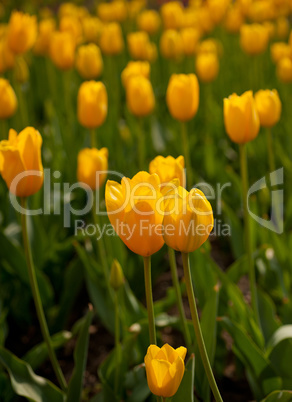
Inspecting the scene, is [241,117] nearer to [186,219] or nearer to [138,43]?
[186,219]

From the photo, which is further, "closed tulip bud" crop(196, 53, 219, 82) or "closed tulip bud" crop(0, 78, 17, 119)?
"closed tulip bud" crop(196, 53, 219, 82)

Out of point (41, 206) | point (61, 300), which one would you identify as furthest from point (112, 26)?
point (61, 300)

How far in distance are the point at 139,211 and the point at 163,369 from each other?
0.27 metres

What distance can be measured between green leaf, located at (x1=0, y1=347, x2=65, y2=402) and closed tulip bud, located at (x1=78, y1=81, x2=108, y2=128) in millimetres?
866

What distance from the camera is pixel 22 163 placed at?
1.29m

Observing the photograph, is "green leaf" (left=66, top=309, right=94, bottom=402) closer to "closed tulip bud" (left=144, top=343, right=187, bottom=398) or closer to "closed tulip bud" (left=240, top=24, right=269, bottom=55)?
"closed tulip bud" (left=144, top=343, right=187, bottom=398)

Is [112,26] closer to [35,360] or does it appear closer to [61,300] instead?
[61,300]

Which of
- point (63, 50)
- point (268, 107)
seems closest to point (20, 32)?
point (63, 50)

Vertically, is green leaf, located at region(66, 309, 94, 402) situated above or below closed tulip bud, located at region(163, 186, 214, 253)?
below

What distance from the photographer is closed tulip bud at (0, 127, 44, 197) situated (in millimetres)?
1287

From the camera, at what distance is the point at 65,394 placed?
4.85 feet

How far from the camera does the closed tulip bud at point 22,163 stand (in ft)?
4.22

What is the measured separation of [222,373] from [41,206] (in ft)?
3.44

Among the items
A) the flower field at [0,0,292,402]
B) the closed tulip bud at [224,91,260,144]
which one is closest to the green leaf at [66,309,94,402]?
the flower field at [0,0,292,402]
